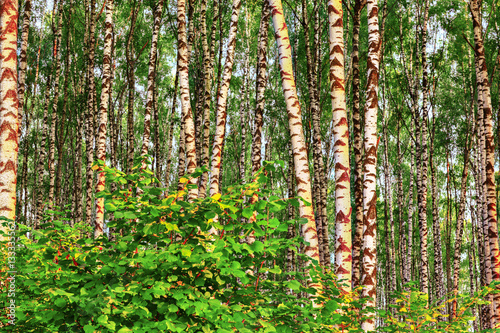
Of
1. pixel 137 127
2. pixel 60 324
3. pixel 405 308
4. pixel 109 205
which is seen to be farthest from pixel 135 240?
pixel 137 127

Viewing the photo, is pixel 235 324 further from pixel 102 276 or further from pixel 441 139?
pixel 441 139

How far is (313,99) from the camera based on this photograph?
11.3m

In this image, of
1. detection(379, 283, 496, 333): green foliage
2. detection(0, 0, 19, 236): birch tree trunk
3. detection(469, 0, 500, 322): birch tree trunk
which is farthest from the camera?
detection(469, 0, 500, 322): birch tree trunk

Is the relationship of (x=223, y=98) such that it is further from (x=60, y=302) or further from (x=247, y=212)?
(x=60, y=302)

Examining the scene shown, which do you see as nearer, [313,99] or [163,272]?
[163,272]

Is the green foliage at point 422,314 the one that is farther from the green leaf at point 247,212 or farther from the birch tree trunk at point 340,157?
the green leaf at point 247,212

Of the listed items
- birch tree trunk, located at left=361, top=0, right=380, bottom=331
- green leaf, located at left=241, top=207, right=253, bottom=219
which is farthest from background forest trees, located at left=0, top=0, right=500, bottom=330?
green leaf, located at left=241, top=207, right=253, bottom=219

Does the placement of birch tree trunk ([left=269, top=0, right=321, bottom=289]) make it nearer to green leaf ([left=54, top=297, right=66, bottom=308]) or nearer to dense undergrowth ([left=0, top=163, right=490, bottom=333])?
dense undergrowth ([left=0, top=163, right=490, bottom=333])

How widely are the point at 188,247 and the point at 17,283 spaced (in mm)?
2174

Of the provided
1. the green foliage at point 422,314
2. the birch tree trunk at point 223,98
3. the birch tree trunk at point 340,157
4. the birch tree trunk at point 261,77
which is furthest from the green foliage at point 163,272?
the birch tree trunk at point 261,77

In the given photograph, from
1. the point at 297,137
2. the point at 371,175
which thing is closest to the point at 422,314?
the point at 371,175

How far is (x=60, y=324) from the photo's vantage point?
260 cm

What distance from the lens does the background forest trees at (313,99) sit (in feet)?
17.5

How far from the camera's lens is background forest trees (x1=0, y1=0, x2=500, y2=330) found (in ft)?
17.5
